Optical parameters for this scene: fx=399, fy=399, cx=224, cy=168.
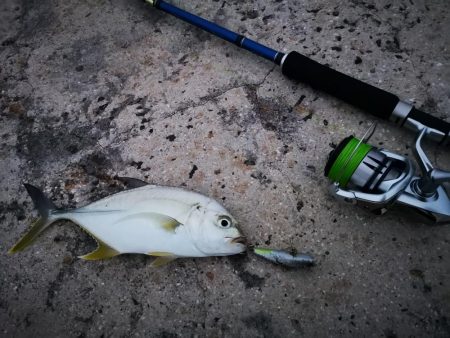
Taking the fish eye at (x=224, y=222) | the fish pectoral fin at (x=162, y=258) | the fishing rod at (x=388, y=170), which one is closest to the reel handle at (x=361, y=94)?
the fishing rod at (x=388, y=170)

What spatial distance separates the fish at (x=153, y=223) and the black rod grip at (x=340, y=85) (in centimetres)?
83

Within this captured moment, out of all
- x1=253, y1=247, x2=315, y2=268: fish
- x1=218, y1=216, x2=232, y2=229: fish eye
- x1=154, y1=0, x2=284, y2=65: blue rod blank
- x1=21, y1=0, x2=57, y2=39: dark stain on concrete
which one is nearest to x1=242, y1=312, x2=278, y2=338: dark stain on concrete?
x1=253, y1=247, x2=315, y2=268: fish

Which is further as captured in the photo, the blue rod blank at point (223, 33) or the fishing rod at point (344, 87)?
the blue rod blank at point (223, 33)

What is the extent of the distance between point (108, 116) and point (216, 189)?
782mm

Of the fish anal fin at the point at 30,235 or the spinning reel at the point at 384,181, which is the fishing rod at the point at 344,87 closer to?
the spinning reel at the point at 384,181

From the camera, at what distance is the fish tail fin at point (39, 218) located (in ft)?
6.31

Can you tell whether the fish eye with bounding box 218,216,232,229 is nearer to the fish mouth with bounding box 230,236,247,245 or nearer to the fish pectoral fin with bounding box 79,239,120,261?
the fish mouth with bounding box 230,236,247,245

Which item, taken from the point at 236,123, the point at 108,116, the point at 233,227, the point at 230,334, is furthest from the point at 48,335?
the point at 236,123

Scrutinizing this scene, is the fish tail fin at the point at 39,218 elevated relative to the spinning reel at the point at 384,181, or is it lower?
lower

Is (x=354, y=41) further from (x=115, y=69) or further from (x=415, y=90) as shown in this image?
(x=115, y=69)

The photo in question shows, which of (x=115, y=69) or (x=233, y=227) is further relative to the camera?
(x=115, y=69)

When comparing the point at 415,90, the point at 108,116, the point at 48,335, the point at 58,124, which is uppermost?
the point at 415,90

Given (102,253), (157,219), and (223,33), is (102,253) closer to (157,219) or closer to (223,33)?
(157,219)

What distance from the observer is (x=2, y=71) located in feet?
8.18
